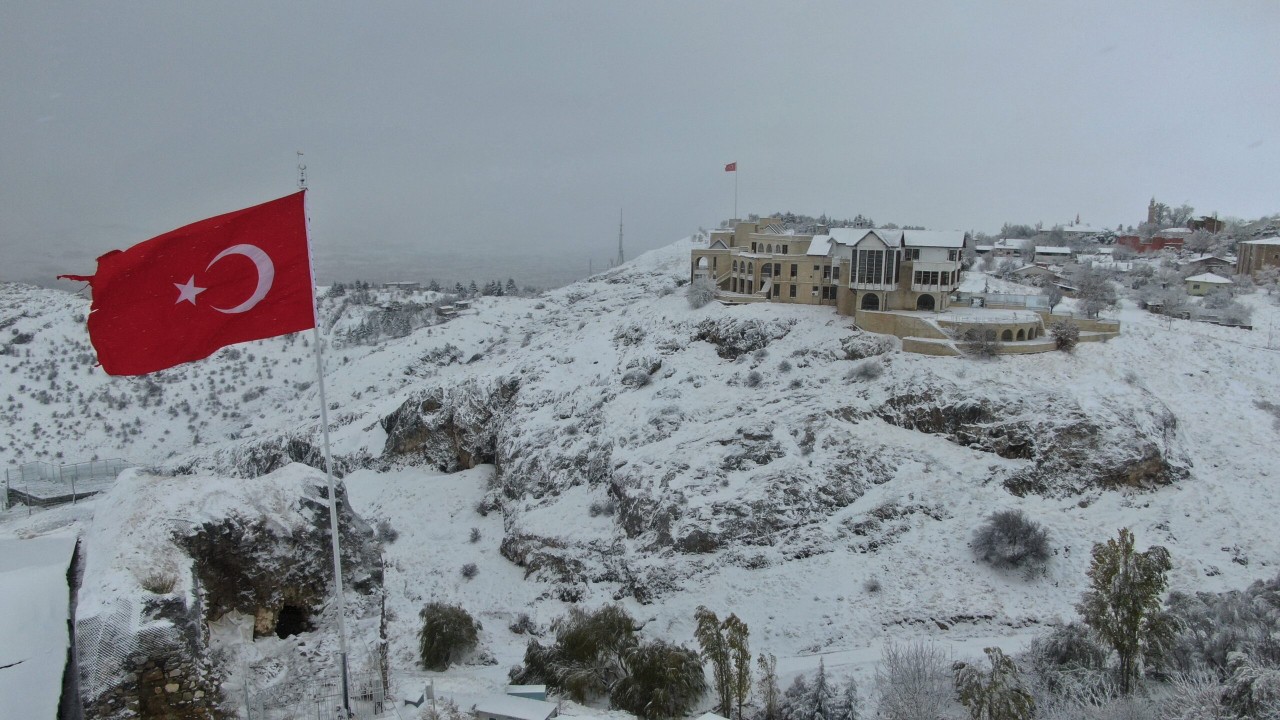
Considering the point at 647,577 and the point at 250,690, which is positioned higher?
the point at 250,690

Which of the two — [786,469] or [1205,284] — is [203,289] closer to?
[786,469]

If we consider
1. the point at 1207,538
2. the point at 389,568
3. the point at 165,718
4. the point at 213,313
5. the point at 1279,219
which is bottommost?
the point at 389,568

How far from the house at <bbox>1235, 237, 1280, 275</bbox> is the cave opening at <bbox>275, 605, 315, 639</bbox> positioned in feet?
251

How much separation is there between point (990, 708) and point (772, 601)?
33.5 feet

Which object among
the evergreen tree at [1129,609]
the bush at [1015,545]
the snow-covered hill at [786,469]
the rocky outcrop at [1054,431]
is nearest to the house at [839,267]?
the snow-covered hill at [786,469]

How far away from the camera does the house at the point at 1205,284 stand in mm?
54062

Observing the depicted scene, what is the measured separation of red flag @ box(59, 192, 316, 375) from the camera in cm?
1034

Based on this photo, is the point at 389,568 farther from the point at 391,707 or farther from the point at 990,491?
the point at 990,491

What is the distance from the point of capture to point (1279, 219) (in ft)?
294

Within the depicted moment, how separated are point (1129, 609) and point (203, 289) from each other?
19.7m

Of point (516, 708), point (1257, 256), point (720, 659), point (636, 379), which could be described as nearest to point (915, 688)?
point (720, 659)

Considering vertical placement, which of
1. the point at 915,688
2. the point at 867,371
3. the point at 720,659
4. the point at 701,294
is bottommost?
the point at 720,659

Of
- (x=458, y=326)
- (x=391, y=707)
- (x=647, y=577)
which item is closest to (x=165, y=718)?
(x=391, y=707)

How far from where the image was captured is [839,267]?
41.0 m
